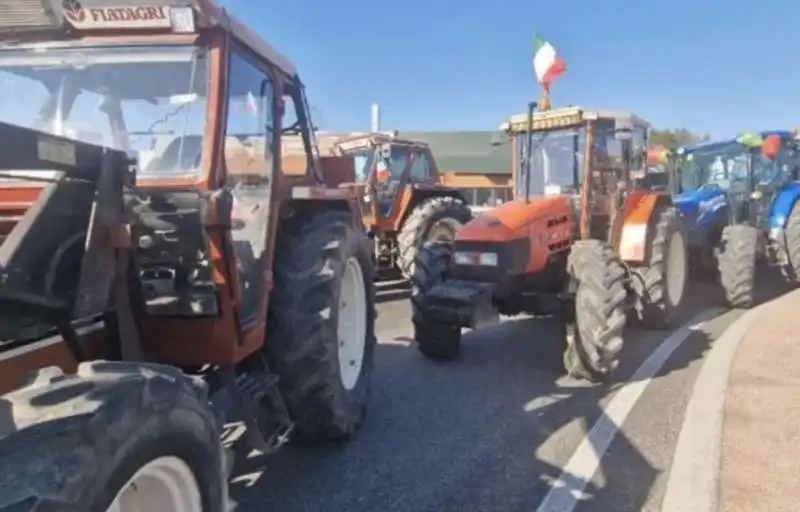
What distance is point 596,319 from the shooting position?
5.41 m

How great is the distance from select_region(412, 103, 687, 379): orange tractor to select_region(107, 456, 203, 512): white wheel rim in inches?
139

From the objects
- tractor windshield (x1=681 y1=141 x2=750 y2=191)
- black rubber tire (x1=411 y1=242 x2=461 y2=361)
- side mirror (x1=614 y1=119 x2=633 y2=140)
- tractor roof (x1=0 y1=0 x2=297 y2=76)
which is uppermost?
tractor roof (x1=0 y1=0 x2=297 y2=76)

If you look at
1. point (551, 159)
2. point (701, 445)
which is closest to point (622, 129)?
point (551, 159)

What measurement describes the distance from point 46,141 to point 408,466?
8.44 ft

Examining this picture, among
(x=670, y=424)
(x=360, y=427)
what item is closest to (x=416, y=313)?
(x=360, y=427)

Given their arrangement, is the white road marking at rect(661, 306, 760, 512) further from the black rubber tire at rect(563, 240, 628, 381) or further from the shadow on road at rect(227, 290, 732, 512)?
the black rubber tire at rect(563, 240, 628, 381)

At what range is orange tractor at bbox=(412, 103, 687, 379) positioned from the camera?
5527mm

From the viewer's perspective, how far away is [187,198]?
2.84 metres

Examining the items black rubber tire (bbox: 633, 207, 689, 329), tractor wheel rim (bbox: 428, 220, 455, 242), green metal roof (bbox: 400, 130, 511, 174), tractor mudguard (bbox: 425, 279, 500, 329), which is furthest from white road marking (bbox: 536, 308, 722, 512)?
green metal roof (bbox: 400, 130, 511, 174)

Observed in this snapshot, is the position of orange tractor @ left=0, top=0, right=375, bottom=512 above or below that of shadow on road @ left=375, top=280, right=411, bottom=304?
above

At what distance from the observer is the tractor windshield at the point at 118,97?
309 centimetres

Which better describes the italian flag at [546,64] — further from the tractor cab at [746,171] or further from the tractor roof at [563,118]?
the tractor cab at [746,171]

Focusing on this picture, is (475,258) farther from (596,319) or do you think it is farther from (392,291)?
(392,291)

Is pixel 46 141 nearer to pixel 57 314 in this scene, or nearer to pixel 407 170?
pixel 57 314
